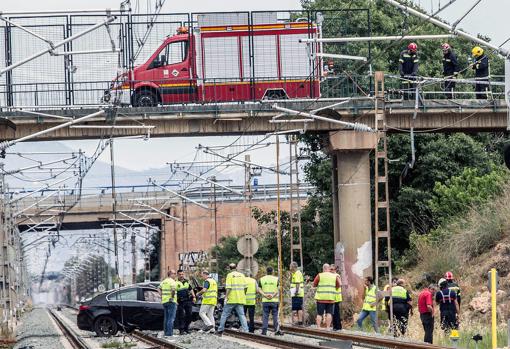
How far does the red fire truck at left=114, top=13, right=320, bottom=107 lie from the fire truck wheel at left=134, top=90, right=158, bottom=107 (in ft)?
0.19

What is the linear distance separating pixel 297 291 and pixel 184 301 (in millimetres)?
3679

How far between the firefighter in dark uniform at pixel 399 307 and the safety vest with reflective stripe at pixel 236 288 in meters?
4.00

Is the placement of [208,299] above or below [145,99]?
below

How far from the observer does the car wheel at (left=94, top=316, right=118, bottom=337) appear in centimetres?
4072

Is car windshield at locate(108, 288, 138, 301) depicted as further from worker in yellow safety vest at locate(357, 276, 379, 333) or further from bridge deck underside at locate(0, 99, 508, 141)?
bridge deck underside at locate(0, 99, 508, 141)

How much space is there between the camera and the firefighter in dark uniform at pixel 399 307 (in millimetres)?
35281

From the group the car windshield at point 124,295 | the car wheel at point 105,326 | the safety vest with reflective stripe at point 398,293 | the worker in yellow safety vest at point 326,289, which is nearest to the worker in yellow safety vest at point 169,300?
the car windshield at point 124,295

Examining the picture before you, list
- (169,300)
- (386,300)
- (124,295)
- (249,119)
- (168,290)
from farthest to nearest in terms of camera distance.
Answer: (249,119) < (124,295) < (386,300) < (169,300) < (168,290)

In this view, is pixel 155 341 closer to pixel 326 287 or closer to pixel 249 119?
pixel 326 287

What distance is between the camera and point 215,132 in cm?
4847

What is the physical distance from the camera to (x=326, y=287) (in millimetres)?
35719

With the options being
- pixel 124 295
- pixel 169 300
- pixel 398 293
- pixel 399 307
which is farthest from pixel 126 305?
pixel 398 293

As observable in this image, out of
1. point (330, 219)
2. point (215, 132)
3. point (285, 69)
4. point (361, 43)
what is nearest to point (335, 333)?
point (215, 132)

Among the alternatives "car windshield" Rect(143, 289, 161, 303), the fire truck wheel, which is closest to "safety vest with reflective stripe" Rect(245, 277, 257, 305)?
"car windshield" Rect(143, 289, 161, 303)
